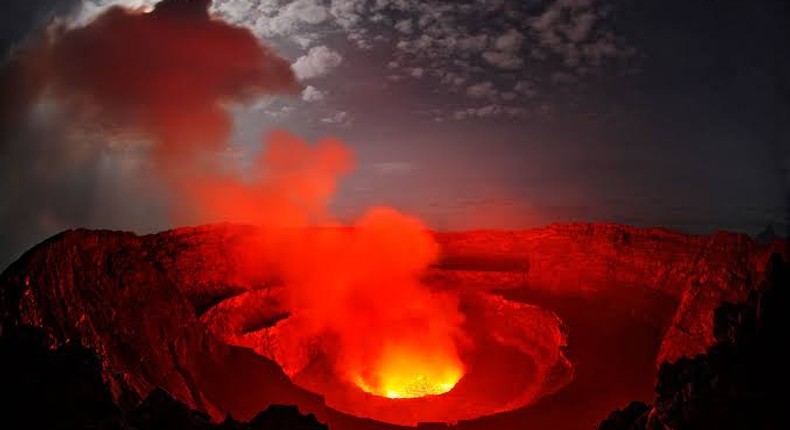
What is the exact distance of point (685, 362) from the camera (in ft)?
44.4

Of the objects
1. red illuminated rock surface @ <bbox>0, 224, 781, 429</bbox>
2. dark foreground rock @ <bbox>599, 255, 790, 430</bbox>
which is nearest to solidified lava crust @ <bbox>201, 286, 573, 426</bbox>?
red illuminated rock surface @ <bbox>0, 224, 781, 429</bbox>

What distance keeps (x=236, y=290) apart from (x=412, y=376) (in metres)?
14.1

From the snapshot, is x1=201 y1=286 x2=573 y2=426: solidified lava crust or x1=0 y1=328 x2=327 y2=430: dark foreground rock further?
x1=201 y1=286 x2=573 y2=426: solidified lava crust

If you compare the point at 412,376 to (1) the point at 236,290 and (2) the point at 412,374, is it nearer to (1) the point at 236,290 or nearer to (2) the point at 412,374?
(2) the point at 412,374

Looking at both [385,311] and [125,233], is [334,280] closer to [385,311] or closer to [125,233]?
[385,311]

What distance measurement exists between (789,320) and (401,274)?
104 ft

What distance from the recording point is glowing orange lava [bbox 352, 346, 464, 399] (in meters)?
32.5

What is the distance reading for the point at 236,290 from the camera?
1328 inches

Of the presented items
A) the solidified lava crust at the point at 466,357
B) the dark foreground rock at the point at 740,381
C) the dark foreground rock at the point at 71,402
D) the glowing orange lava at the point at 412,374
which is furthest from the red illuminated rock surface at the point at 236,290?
the dark foreground rock at the point at 740,381

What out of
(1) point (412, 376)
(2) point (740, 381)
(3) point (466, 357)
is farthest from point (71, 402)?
(3) point (466, 357)

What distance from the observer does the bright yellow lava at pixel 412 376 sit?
32.5 metres

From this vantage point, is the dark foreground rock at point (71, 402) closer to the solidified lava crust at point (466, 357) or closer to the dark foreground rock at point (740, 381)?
the dark foreground rock at point (740, 381)

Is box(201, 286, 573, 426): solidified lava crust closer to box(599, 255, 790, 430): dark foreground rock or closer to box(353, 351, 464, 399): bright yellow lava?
box(353, 351, 464, 399): bright yellow lava

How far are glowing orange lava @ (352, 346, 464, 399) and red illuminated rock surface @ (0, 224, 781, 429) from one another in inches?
219
